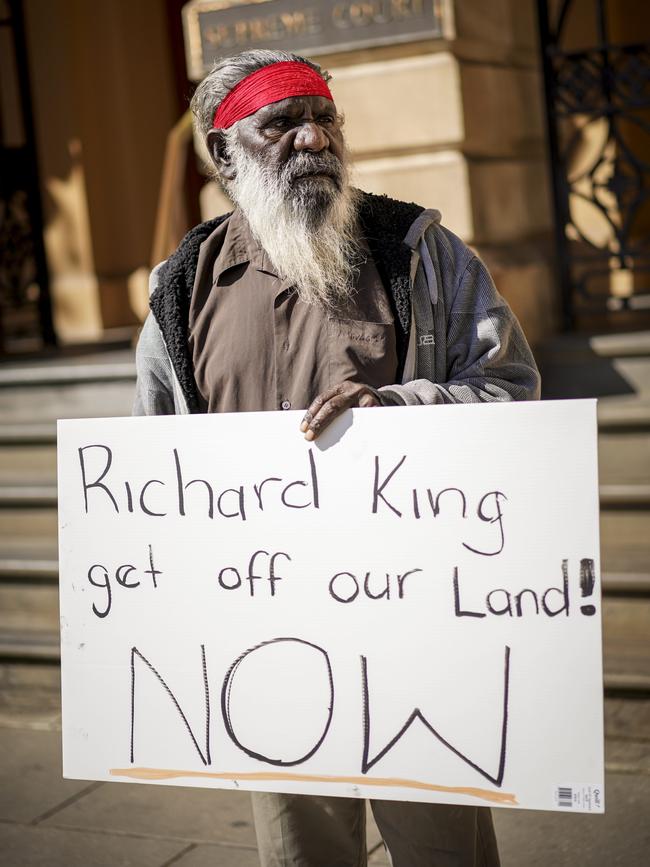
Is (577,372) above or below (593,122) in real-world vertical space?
below

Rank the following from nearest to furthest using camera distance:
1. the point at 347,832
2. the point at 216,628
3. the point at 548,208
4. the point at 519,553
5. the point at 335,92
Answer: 1. the point at 519,553
2. the point at 216,628
3. the point at 347,832
4. the point at 335,92
5. the point at 548,208

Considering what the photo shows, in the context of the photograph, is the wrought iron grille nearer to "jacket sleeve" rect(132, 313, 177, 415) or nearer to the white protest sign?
"jacket sleeve" rect(132, 313, 177, 415)

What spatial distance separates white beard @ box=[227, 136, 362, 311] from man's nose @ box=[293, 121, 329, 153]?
0.6 inches

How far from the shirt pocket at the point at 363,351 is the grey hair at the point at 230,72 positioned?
1.68 ft

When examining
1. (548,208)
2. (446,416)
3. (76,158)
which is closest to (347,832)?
(446,416)

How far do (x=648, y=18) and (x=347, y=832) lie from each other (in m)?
7.28

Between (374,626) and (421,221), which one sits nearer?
(374,626)

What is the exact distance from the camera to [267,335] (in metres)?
2.42

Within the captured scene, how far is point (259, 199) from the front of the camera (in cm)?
238

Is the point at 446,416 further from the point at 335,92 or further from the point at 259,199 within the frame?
the point at 335,92

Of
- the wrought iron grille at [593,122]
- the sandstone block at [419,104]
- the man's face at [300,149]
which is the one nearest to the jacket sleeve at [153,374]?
the man's face at [300,149]

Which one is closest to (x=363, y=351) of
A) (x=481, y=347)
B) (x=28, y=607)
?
(x=481, y=347)

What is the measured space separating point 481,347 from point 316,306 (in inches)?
13.4

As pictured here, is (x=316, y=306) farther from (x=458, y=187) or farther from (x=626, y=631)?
(x=458, y=187)
